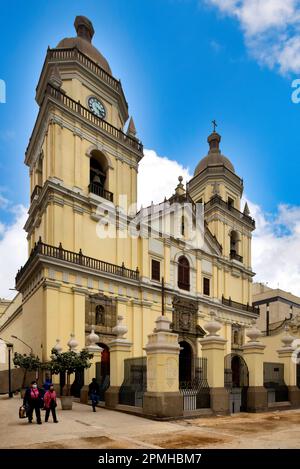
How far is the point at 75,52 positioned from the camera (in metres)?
28.5

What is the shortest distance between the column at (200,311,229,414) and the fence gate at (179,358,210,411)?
0.57 ft

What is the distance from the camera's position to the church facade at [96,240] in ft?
79.8

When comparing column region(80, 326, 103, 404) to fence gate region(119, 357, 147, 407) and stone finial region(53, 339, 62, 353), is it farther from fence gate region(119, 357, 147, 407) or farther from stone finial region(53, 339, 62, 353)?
fence gate region(119, 357, 147, 407)

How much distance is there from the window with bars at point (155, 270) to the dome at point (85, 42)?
1431 cm

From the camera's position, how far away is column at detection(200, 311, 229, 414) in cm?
1494

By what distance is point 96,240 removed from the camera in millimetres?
27016

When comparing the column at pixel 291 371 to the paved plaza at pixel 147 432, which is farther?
the column at pixel 291 371

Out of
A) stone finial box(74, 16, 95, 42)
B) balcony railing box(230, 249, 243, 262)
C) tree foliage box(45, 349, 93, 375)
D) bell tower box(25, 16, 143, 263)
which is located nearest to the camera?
tree foliage box(45, 349, 93, 375)

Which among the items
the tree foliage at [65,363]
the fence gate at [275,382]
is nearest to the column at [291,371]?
the fence gate at [275,382]

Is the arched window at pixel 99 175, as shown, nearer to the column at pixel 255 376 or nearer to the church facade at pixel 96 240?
the church facade at pixel 96 240

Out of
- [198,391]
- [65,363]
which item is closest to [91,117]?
[65,363]

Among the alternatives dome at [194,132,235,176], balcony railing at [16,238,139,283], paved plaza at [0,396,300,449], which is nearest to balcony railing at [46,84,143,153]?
balcony railing at [16,238,139,283]
